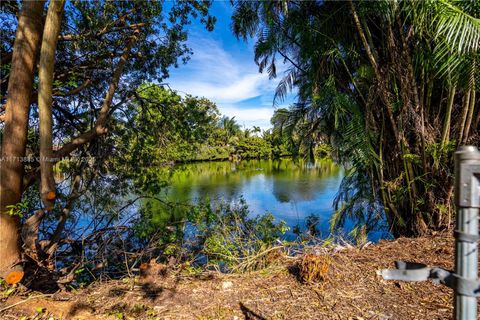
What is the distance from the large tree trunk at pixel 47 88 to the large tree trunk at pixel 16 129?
1.37 feet

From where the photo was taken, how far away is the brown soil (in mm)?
1964

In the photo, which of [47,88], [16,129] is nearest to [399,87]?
[47,88]

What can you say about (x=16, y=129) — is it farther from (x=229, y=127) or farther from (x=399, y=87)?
(x=229, y=127)

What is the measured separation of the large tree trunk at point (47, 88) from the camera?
2.16 m

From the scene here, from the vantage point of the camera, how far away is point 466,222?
836mm

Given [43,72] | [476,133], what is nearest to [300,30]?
[476,133]

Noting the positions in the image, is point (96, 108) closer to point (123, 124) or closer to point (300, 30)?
point (123, 124)

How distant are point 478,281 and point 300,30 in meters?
4.35

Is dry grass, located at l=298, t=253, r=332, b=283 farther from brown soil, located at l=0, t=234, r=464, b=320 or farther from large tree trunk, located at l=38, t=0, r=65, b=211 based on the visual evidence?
large tree trunk, located at l=38, t=0, r=65, b=211

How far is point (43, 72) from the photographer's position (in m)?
2.16

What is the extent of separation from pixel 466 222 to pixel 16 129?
3.24m

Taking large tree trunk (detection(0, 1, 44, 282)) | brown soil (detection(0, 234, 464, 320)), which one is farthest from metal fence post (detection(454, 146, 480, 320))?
large tree trunk (detection(0, 1, 44, 282))

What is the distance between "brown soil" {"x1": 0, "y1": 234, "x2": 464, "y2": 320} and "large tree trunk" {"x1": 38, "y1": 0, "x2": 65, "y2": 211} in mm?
934

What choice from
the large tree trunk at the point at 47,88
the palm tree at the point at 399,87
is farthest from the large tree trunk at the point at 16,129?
the palm tree at the point at 399,87
